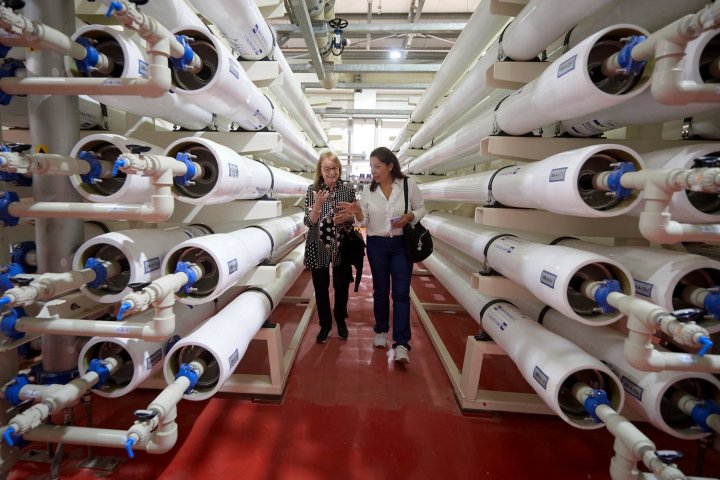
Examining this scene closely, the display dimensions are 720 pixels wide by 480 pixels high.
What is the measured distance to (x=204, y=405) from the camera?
169cm

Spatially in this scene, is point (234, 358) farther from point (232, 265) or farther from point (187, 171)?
point (187, 171)

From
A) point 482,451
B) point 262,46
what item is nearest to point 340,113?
point 262,46

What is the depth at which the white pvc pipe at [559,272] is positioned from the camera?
1062 millimetres

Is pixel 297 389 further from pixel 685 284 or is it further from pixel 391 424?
pixel 685 284

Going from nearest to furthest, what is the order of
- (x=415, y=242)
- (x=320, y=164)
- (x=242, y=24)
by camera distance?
(x=242, y=24) < (x=415, y=242) < (x=320, y=164)

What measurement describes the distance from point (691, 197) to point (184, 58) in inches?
67.6

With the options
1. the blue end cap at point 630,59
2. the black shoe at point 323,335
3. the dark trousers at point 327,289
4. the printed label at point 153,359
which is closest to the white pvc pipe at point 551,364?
the blue end cap at point 630,59

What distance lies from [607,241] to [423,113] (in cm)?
269

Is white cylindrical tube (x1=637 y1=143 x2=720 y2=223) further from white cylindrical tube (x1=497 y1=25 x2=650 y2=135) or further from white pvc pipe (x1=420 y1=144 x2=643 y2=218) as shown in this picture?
white cylindrical tube (x1=497 y1=25 x2=650 y2=135)

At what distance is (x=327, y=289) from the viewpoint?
93.7 inches

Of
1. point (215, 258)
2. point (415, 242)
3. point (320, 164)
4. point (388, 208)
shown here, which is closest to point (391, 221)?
point (388, 208)

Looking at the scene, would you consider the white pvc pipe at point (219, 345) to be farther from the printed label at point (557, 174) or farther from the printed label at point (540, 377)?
the printed label at point (557, 174)

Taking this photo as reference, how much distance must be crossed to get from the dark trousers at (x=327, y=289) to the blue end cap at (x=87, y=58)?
4.97 feet

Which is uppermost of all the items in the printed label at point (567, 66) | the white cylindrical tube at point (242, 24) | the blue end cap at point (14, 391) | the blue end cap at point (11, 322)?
the white cylindrical tube at point (242, 24)
